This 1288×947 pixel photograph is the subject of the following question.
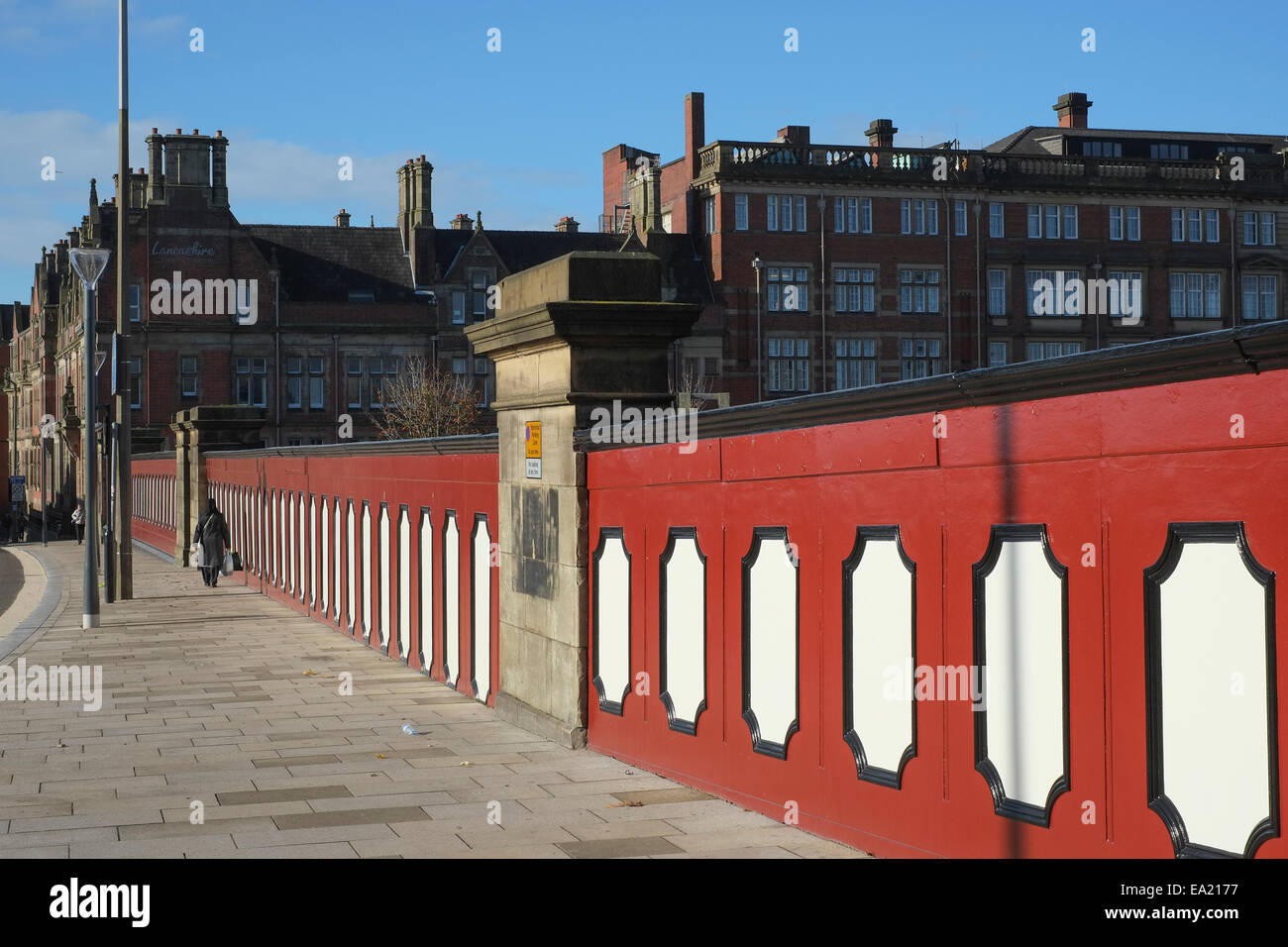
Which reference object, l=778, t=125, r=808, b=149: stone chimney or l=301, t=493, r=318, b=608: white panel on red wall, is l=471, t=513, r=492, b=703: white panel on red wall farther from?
l=778, t=125, r=808, b=149: stone chimney

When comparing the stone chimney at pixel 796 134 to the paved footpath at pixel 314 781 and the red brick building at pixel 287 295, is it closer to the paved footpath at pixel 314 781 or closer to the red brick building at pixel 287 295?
the red brick building at pixel 287 295

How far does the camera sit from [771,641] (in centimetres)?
820

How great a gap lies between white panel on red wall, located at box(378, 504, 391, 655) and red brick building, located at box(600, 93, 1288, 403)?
50.5 metres

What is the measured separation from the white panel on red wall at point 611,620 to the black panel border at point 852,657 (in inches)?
110

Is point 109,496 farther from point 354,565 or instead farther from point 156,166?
point 156,166

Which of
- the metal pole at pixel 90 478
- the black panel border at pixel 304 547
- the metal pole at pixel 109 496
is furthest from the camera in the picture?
the metal pole at pixel 109 496

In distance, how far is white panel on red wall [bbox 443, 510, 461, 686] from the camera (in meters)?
14.2

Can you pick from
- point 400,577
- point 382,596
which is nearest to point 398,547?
point 400,577

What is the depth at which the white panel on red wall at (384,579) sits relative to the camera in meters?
17.2

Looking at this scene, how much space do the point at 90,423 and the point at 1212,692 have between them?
18974 millimetres

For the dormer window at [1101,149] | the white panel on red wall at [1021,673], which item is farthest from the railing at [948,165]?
the white panel on red wall at [1021,673]
